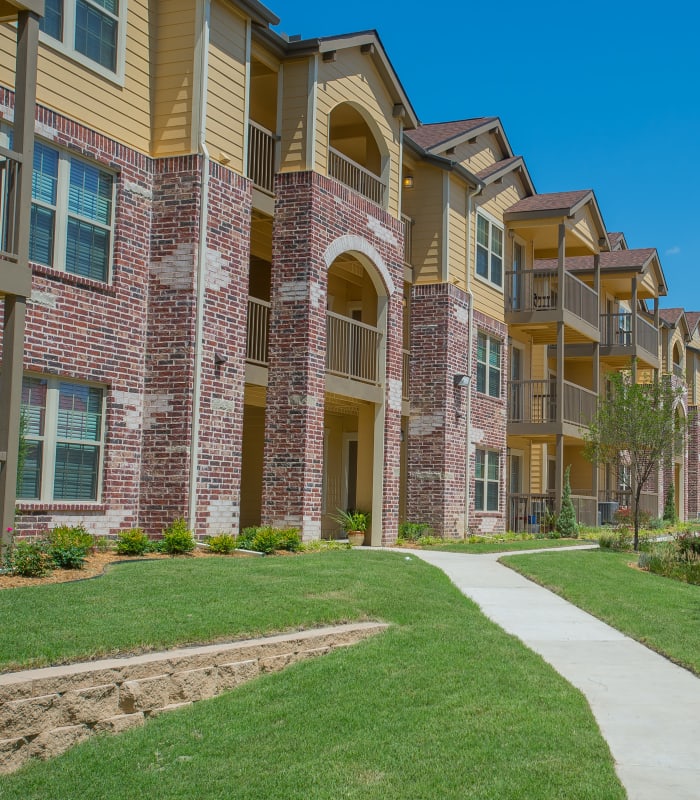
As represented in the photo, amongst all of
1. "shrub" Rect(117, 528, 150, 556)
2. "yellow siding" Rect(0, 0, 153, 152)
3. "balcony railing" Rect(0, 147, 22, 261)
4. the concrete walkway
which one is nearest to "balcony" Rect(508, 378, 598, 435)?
the concrete walkway

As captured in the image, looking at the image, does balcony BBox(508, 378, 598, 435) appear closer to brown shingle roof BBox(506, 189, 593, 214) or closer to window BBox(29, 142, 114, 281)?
brown shingle roof BBox(506, 189, 593, 214)

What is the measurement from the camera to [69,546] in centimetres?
1234

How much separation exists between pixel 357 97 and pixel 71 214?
25.9 feet

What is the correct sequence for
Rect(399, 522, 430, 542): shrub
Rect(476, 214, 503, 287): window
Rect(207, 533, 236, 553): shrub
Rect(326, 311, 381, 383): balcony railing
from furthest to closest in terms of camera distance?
Rect(476, 214, 503, 287): window → Rect(399, 522, 430, 542): shrub → Rect(326, 311, 381, 383): balcony railing → Rect(207, 533, 236, 553): shrub

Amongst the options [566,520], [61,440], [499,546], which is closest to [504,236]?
[566,520]

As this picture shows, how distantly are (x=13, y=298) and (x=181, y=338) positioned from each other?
4.52 metres

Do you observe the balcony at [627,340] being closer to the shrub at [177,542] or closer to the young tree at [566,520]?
the young tree at [566,520]

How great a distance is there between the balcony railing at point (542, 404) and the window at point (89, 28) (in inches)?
646

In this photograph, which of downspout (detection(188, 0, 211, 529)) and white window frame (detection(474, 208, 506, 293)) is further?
white window frame (detection(474, 208, 506, 293))

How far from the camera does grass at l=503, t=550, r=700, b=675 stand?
1089cm

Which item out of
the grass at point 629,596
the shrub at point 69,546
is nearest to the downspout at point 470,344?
the grass at point 629,596

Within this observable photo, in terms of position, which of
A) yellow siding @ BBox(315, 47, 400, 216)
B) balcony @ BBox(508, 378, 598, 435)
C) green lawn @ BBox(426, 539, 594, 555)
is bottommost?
green lawn @ BBox(426, 539, 594, 555)

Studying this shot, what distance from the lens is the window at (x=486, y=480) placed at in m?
26.6

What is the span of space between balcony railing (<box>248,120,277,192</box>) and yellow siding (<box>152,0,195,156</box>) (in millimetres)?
1988
